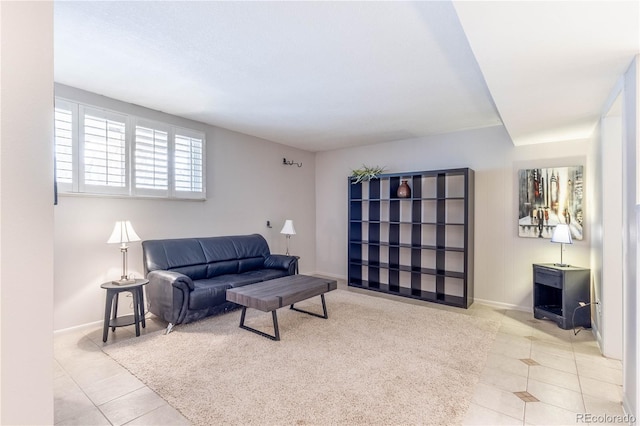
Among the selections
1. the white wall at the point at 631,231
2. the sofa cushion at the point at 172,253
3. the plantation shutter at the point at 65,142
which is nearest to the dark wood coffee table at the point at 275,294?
the sofa cushion at the point at 172,253

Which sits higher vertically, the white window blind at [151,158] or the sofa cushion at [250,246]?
the white window blind at [151,158]

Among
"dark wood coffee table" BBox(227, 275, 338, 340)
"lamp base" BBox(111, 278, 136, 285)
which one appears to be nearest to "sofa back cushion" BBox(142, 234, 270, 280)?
"lamp base" BBox(111, 278, 136, 285)

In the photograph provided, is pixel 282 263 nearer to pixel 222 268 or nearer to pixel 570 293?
pixel 222 268

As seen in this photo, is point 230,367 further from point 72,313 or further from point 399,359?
point 72,313

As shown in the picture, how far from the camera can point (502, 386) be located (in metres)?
2.33

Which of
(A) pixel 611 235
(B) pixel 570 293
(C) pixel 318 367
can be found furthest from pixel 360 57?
(B) pixel 570 293

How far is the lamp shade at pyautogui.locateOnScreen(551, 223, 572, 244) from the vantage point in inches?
140

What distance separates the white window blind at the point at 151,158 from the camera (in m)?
3.82

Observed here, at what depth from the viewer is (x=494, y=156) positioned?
4.46 metres

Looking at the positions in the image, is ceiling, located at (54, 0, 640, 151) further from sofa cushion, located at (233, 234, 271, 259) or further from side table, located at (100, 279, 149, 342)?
side table, located at (100, 279, 149, 342)

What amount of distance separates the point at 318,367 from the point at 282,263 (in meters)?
2.21

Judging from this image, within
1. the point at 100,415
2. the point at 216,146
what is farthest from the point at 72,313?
the point at 216,146

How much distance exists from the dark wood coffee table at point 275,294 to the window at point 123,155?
1.80m

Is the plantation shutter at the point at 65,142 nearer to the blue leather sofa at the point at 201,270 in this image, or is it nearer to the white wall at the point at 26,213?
the blue leather sofa at the point at 201,270
